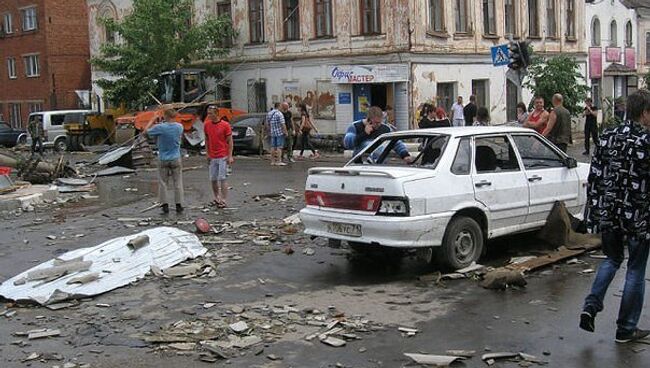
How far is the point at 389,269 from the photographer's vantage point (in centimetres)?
872

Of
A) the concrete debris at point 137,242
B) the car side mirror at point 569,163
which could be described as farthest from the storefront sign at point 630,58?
the concrete debris at point 137,242

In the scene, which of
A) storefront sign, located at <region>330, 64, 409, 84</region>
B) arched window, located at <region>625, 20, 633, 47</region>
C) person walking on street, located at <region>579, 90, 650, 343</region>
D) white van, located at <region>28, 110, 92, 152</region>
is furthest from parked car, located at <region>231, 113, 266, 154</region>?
arched window, located at <region>625, 20, 633, 47</region>

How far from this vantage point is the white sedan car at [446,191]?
7957 millimetres

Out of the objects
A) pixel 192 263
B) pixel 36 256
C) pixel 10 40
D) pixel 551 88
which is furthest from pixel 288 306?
pixel 10 40

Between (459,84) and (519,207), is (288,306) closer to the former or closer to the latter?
Result: (519,207)

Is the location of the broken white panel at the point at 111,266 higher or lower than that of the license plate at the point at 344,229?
lower

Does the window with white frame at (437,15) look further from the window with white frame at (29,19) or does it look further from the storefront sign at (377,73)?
the window with white frame at (29,19)

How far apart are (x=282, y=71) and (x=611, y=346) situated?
27.4 m

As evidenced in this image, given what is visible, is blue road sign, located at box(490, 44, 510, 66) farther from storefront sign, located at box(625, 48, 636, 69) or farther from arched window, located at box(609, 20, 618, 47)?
storefront sign, located at box(625, 48, 636, 69)

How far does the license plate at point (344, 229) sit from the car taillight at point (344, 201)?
189 mm

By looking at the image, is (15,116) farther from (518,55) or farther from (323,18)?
(518,55)

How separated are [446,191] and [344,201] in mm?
1110

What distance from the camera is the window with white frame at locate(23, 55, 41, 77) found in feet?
150

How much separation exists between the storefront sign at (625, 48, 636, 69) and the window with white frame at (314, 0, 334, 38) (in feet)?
67.0
